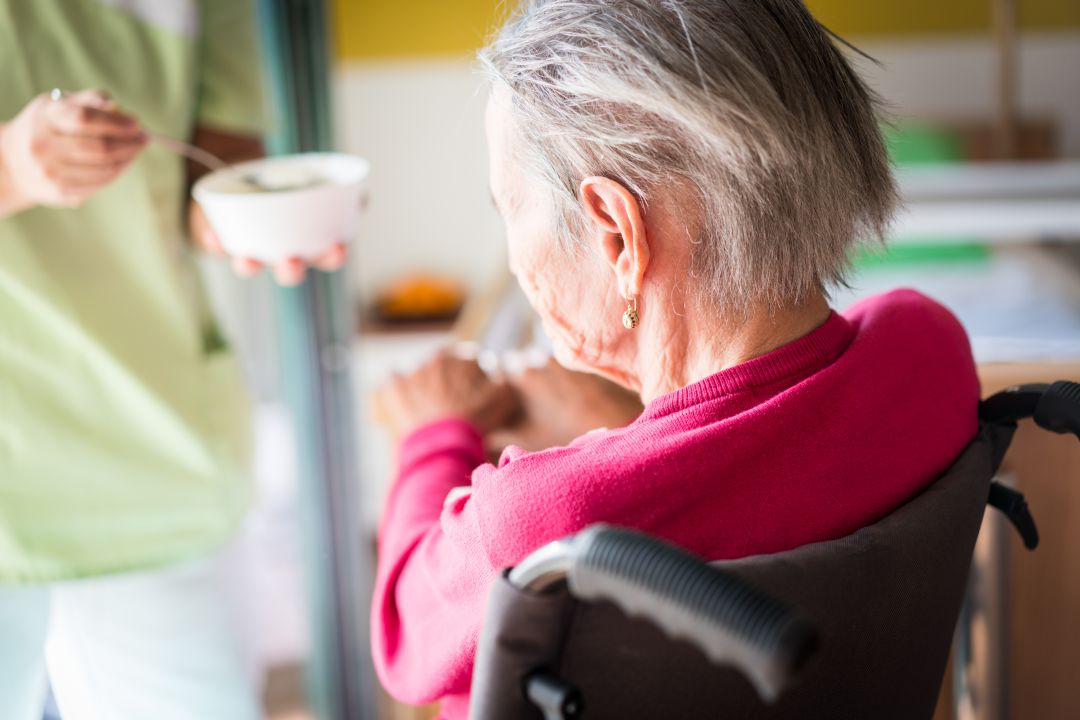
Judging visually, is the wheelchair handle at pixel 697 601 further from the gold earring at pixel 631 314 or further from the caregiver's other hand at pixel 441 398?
the caregiver's other hand at pixel 441 398

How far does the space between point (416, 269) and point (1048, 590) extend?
7.92 feet

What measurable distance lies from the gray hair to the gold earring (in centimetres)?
5

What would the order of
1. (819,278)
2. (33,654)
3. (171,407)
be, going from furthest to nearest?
(171,407)
(33,654)
(819,278)

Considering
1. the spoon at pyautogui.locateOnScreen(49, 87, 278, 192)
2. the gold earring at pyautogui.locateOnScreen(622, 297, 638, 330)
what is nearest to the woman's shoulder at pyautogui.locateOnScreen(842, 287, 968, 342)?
the gold earring at pyautogui.locateOnScreen(622, 297, 638, 330)

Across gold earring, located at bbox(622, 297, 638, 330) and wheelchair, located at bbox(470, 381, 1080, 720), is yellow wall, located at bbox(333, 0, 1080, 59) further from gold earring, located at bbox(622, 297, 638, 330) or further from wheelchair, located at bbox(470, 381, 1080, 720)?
wheelchair, located at bbox(470, 381, 1080, 720)

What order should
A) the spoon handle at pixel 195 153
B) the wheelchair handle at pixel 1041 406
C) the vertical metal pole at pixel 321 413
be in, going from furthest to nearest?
the vertical metal pole at pixel 321 413 < the spoon handle at pixel 195 153 < the wheelchair handle at pixel 1041 406

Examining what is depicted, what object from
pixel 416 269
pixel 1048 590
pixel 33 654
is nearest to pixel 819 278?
pixel 1048 590

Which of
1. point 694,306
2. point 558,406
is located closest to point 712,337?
point 694,306

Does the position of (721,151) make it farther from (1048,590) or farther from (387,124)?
(387,124)

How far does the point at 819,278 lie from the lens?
2.46ft

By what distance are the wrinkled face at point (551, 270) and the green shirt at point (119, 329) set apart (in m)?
0.43

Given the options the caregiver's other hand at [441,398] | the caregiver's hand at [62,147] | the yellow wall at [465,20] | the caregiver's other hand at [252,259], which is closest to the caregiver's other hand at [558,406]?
the caregiver's other hand at [441,398]

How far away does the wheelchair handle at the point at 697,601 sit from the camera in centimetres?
43

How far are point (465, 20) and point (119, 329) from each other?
2.31m
